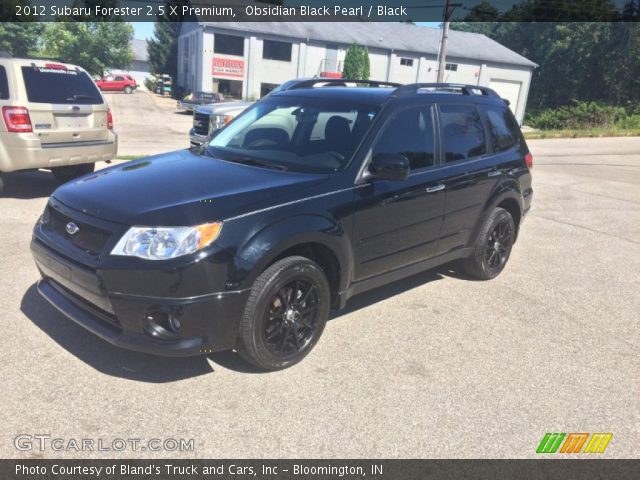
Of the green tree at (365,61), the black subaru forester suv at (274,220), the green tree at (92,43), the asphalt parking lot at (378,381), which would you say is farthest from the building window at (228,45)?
the black subaru forester suv at (274,220)

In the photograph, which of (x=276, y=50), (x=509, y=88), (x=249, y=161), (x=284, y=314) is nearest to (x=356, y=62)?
(x=276, y=50)

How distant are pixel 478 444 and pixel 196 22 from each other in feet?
142

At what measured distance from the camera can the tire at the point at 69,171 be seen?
8.71 m

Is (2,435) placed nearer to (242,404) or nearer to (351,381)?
(242,404)

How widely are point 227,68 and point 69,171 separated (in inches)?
1292

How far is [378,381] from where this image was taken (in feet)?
11.8

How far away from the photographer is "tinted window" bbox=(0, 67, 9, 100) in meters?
7.07

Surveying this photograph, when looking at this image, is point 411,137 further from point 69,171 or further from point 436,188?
point 69,171

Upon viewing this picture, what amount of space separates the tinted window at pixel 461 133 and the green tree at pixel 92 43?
2145 inches

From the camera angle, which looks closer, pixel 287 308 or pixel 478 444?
pixel 478 444

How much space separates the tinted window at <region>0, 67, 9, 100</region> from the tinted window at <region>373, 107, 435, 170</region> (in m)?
5.49

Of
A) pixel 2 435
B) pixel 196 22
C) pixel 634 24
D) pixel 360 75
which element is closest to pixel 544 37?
pixel 634 24

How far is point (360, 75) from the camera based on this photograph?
40.0m

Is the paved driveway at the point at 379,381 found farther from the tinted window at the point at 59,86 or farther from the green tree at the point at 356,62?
the green tree at the point at 356,62
